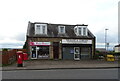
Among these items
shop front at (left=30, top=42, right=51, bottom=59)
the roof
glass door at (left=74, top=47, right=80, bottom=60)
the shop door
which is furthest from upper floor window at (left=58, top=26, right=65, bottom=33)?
glass door at (left=74, top=47, right=80, bottom=60)

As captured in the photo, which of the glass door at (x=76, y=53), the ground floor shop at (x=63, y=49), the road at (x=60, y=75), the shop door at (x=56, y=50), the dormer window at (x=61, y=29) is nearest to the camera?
the road at (x=60, y=75)

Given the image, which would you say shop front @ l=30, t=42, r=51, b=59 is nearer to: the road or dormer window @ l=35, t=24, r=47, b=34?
dormer window @ l=35, t=24, r=47, b=34

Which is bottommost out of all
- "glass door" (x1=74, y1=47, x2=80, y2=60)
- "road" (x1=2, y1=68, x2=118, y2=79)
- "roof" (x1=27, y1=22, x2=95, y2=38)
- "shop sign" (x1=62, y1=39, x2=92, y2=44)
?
"road" (x1=2, y1=68, x2=118, y2=79)

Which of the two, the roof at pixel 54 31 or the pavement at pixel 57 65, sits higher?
the roof at pixel 54 31

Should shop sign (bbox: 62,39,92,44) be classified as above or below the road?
above

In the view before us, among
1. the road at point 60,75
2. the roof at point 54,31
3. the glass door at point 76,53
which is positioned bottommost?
the road at point 60,75

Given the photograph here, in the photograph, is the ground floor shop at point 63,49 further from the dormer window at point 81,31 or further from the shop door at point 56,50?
the dormer window at point 81,31

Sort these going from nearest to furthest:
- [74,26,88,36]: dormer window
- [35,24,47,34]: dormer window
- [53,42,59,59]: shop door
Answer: [53,42,59,59]: shop door
[35,24,47,34]: dormer window
[74,26,88,36]: dormer window

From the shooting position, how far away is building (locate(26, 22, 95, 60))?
2611 centimetres

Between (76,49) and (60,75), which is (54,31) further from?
(60,75)

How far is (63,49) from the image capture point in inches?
1059

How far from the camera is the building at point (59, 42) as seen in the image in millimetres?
26109

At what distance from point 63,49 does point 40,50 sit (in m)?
3.55

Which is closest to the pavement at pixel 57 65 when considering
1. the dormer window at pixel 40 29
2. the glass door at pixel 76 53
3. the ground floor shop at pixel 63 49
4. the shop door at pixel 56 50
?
the ground floor shop at pixel 63 49
